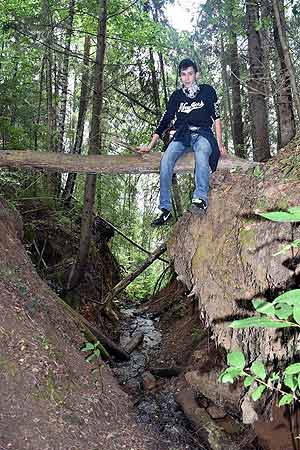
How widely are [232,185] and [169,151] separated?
1.03 meters

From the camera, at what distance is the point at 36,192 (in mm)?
11984

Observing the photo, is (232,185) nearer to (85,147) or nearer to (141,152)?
(141,152)

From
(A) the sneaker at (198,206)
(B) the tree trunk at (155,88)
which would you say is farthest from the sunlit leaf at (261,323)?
(B) the tree trunk at (155,88)

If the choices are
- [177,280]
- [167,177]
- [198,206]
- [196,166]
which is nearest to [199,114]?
[196,166]

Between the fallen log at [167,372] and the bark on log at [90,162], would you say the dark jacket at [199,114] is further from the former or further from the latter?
the fallen log at [167,372]

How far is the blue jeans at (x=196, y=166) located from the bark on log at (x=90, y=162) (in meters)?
0.27

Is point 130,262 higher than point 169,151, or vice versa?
point 169,151

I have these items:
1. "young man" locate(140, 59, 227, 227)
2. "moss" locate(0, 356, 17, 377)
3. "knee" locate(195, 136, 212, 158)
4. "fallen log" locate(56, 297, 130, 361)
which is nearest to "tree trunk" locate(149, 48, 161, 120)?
"fallen log" locate(56, 297, 130, 361)

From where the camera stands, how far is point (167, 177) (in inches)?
239

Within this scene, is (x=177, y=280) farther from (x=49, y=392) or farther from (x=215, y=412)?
(x=49, y=392)

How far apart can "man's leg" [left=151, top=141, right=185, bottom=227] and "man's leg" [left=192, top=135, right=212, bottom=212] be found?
0.90 feet

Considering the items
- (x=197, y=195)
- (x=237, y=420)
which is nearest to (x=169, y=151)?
(x=197, y=195)

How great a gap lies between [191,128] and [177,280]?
3614 mm

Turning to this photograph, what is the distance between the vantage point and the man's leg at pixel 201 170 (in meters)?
5.64
